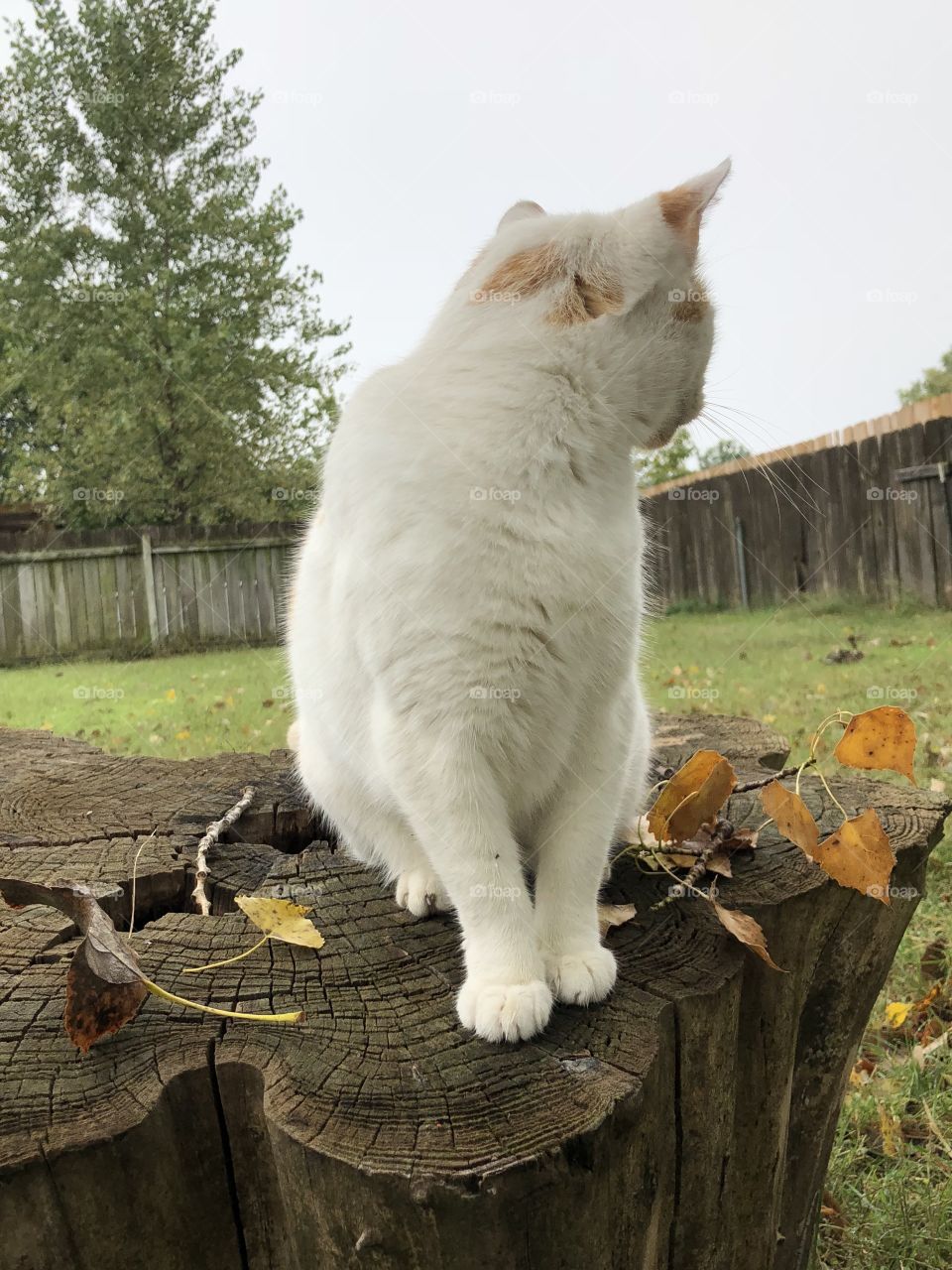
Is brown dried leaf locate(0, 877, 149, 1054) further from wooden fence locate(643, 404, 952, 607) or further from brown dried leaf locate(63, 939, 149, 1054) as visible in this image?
wooden fence locate(643, 404, 952, 607)

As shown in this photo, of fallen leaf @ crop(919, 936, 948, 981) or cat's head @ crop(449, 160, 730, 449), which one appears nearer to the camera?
cat's head @ crop(449, 160, 730, 449)

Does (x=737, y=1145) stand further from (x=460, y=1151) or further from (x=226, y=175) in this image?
(x=226, y=175)

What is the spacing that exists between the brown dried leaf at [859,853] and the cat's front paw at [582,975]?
42 cm

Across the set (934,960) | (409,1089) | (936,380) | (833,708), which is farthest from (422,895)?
(936,380)

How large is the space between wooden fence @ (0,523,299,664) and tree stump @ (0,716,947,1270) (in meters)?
5.00

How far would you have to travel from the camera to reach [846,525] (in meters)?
6.88

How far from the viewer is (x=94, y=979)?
111cm

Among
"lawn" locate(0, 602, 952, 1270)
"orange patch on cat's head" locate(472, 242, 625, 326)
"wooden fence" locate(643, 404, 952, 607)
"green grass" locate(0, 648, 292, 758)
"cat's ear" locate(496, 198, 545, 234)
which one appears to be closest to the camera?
"orange patch on cat's head" locate(472, 242, 625, 326)

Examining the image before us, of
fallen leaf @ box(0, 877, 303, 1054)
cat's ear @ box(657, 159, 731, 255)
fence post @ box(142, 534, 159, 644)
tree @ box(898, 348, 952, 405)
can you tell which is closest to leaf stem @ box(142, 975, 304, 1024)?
fallen leaf @ box(0, 877, 303, 1054)

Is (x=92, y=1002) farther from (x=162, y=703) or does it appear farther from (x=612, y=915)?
(x=162, y=703)

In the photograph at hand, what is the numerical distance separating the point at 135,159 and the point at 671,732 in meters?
9.13

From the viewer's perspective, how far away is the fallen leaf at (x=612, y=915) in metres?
1.55

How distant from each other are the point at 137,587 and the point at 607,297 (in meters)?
6.16

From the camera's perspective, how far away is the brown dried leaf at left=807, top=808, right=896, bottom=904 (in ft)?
4.82
